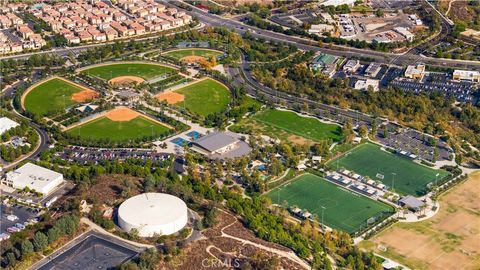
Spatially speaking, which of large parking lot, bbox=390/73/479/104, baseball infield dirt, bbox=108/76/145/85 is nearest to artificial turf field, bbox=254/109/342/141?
large parking lot, bbox=390/73/479/104

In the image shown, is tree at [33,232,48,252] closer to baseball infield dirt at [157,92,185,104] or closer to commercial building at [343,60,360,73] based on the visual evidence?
baseball infield dirt at [157,92,185,104]

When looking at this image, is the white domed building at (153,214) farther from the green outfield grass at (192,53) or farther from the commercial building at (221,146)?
the green outfield grass at (192,53)

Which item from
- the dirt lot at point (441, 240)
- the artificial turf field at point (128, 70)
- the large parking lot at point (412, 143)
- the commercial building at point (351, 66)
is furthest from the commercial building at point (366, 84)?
the dirt lot at point (441, 240)

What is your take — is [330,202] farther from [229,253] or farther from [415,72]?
Answer: [415,72]

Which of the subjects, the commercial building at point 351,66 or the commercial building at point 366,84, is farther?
the commercial building at point 351,66

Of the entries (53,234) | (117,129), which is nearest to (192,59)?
(117,129)
